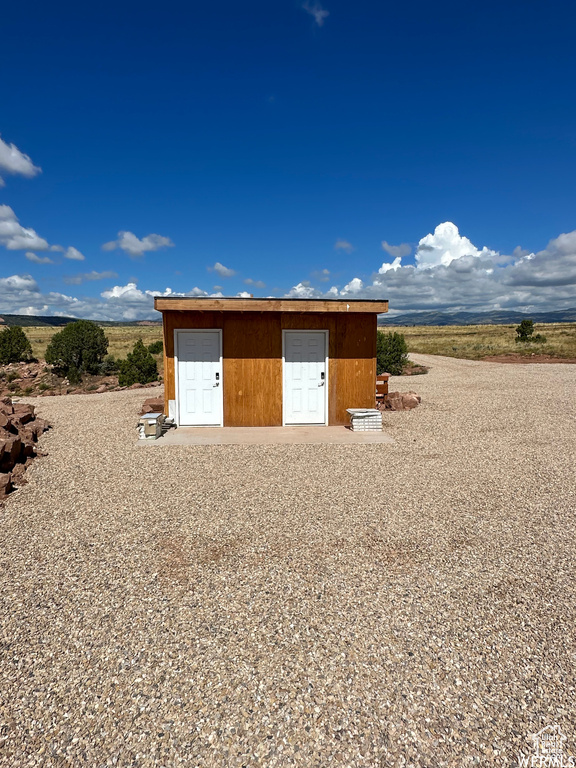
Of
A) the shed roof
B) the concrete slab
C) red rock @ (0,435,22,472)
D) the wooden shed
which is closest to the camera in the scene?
red rock @ (0,435,22,472)

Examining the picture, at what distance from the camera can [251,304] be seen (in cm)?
960

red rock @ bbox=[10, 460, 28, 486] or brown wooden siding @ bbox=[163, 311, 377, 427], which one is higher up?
brown wooden siding @ bbox=[163, 311, 377, 427]

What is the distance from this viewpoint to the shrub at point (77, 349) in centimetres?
2080

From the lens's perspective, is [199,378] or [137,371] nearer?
[199,378]

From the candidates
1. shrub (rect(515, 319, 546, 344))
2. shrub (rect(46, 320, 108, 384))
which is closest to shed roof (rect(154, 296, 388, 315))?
shrub (rect(46, 320, 108, 384))

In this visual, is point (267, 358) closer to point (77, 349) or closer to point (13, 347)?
point (77, 349)

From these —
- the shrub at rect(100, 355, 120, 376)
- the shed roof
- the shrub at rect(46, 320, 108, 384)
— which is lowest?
the shrub at rect(100, 355, 120, 376)

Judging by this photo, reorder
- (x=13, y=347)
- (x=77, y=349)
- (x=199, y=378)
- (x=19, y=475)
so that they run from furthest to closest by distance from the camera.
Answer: (x=13, y=347), (x=77, y=349), (x=199, y=378), (x=19, y=475)

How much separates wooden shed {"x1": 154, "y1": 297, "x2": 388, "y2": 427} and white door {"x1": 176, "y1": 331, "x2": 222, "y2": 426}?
24 mm

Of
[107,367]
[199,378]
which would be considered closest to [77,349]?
[107,367]

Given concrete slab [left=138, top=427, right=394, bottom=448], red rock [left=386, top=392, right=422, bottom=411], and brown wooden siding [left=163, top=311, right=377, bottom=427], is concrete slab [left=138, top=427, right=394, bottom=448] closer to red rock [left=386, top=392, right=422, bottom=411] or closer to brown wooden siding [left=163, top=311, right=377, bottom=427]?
brown wooden siding [left=163, top=311, right=377, bottom=427]

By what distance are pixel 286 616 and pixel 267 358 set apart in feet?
23.6

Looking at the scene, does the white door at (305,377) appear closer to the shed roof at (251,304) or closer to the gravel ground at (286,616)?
the shed roof at (251,304)

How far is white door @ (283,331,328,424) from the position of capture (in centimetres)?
1023
